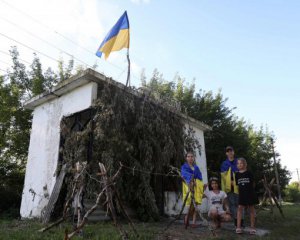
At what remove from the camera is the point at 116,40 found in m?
8.38

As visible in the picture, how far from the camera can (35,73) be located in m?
14.8

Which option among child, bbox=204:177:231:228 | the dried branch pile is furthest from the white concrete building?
child, bbox=204:177:231:228

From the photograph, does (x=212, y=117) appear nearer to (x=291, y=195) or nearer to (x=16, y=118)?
(x=16, y=118)

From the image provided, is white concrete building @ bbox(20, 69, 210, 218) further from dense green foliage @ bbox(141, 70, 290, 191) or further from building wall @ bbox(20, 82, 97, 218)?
dense green foliage @ bbox(141, 70, 290, 191)

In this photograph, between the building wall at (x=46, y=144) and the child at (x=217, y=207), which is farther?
the building wall at (x=46, y=144)

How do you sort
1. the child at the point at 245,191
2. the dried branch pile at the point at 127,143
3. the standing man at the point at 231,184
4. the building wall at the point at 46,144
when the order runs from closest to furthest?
the child at the point at 245,191
the standing man at the point at 231,184
the dried branch pile at the point at 127,143
the building wall at the point at 46,144

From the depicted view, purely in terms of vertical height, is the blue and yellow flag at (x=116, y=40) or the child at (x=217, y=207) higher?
the blue and yellow flag at (x=116, y=40)

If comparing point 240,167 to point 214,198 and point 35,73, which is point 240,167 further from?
point 35,73

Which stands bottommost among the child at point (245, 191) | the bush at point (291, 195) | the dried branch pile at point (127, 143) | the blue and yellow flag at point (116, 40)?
the bush at point (291, 195)

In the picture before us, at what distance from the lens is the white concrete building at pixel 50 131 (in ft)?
24.5

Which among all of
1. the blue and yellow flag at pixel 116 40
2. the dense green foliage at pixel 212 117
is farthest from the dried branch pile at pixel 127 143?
the dense green foliage at pixel 212 117

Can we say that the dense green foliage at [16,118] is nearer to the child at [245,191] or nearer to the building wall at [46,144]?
the building wall at [46,144]

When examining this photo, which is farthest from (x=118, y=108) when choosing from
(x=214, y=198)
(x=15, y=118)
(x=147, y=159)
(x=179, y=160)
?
(x=15, y=118)

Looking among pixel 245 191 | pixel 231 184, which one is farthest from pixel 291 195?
Result: pixel 245 191
